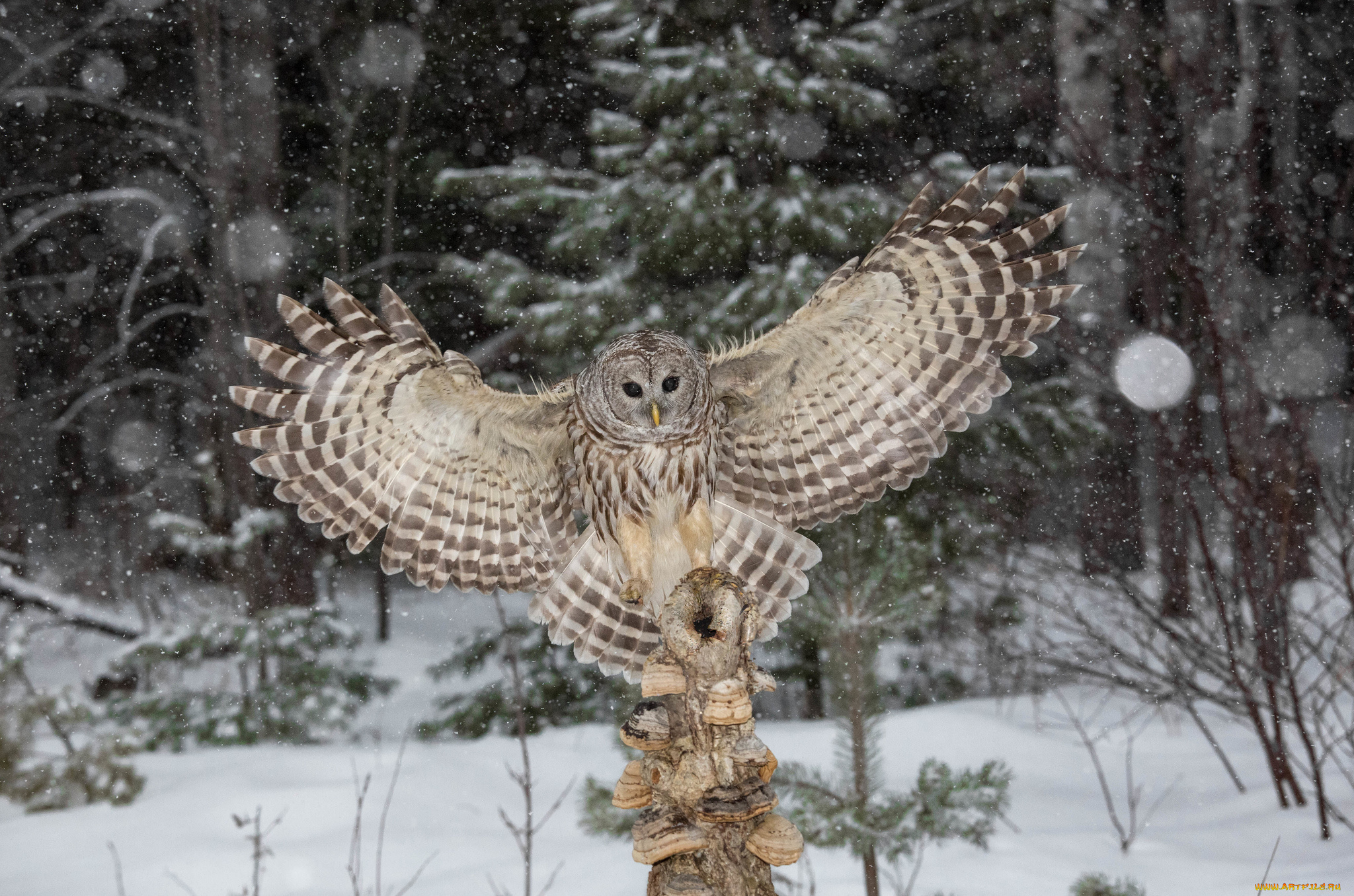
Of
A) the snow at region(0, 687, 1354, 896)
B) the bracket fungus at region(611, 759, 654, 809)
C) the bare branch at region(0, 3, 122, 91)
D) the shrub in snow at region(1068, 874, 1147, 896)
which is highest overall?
the bare branch at region(0, 3, 122, 91)

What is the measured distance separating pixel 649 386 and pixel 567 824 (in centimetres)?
357

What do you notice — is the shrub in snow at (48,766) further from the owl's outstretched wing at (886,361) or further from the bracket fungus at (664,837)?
the bracket fungus at (664,837)

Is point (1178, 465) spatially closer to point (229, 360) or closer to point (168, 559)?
point (229, 360)

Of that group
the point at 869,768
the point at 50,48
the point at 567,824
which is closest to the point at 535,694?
the point at 567,824

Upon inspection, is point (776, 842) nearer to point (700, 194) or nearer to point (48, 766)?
point (700, 194)

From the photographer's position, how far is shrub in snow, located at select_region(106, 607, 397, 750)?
5.68m

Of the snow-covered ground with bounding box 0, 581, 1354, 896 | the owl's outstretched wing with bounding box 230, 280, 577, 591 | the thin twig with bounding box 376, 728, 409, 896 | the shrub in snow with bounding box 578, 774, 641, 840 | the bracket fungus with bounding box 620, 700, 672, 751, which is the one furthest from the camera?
the snow-covered ground with bounding box 0, 581, 1354, 896

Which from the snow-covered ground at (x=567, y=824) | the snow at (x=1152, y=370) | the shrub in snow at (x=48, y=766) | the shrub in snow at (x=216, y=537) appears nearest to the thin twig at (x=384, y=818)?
the snow-covered ground at (x=567, y=824)

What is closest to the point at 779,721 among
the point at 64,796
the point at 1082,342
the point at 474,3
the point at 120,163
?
the point at 1082,342

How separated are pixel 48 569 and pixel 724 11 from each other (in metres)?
10.3

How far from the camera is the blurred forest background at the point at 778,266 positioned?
4.31 m

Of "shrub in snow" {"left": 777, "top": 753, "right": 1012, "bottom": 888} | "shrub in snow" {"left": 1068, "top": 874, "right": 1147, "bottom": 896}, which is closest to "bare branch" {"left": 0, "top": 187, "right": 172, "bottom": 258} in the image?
"shrub in snow" {"left": 777, "top": 753, "right": 1012, "bottom": 888}

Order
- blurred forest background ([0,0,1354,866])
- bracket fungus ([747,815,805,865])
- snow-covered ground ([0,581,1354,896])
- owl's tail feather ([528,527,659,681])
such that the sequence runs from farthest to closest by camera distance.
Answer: blurred forest background ([0,0,1354,866])
snow-covered ground ([0,581,1354,896])
owl's tail feather ([528,527,659,681])
bracket fungus ([747,815,805,865])

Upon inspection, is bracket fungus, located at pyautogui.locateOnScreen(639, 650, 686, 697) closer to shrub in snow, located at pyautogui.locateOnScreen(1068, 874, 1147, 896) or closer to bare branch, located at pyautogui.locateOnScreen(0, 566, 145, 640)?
shrub in snow, located at pyautogui.locateOnScreen(1068, 874, 1147, 896)
